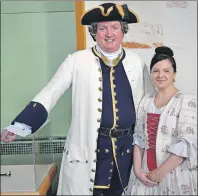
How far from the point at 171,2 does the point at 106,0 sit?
0.33 meters

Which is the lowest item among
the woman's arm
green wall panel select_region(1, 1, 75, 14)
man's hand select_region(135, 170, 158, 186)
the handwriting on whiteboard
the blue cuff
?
man's hand select_region(135, 170, 158, 186)

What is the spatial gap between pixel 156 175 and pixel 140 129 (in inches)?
7.6

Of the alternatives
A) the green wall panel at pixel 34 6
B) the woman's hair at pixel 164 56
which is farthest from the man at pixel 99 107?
the green wall panel at pixel 34 6

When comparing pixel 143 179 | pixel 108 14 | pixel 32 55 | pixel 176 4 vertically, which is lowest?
pixel 143 179

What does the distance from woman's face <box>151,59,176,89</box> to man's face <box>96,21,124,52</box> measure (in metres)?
0.18

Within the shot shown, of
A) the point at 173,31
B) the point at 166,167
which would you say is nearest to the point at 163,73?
the point at 166,167

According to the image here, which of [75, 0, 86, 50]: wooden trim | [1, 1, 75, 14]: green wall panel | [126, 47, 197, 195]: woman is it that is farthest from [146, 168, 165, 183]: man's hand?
[1, 1, 75, 14]: green wall panel

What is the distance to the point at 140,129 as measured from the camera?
4.23ft

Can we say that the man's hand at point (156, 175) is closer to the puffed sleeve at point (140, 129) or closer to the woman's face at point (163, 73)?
the puffed sleeve at point (140, 129)

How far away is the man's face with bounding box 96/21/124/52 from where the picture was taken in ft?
3.95

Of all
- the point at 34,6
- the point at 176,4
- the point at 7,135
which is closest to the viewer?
the point at 7,135

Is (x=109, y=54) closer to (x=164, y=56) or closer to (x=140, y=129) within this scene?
(x=164, y=56)

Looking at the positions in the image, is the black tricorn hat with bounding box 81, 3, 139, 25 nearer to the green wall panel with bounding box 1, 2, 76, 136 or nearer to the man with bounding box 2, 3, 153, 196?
the man with bounding box 2, 3, 153, 196

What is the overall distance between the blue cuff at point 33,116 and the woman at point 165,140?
387 millimetres
